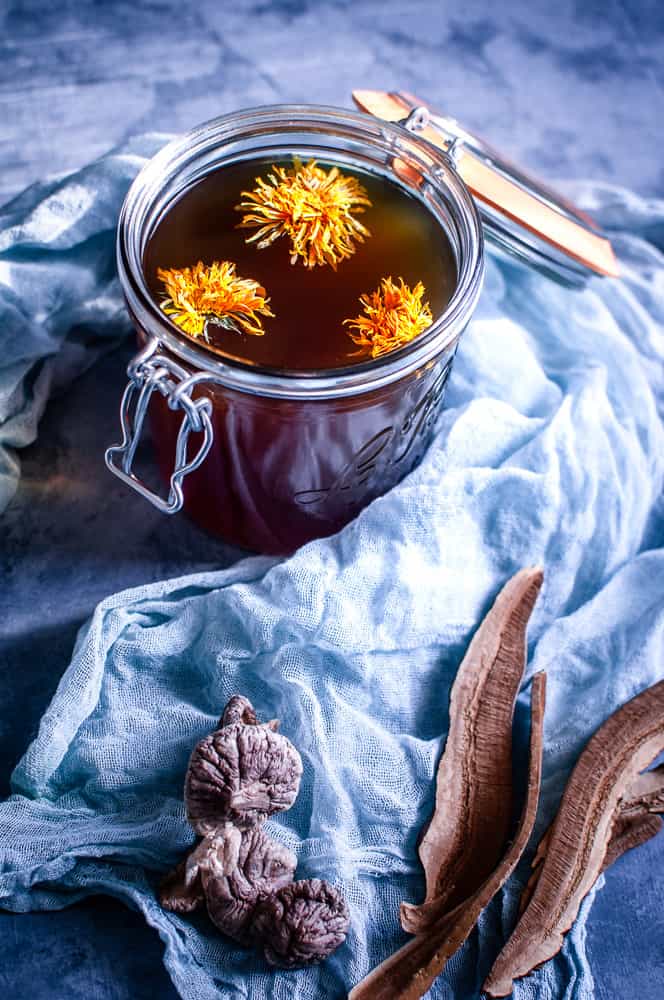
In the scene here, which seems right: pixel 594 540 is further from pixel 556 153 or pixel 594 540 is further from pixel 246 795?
pixel 556 153

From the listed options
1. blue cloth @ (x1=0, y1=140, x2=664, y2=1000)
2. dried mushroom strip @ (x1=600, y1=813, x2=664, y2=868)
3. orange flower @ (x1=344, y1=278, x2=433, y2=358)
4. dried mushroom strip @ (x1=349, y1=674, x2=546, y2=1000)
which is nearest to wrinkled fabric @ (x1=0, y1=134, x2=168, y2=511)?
blue cloth @ (x1=0, y1=140, x2=664, y2=1000)

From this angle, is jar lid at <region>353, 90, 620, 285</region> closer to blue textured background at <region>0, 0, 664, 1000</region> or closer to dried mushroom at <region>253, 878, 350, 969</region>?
blue textured background at <region>0, 0, 664, 1000</region>

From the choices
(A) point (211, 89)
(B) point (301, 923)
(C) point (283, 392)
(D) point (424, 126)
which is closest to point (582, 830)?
(B) point (301, 923)

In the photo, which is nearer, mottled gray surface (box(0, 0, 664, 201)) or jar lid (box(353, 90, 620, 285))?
jar lid (box(353, 90, 620, 285))

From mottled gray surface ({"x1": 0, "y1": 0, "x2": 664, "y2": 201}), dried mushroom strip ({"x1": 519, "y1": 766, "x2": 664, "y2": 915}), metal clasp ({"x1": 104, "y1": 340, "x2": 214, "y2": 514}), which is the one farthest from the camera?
mottled gray surface ({"x1": 0, "y1": 0, "x2": 664, "y2": 201})

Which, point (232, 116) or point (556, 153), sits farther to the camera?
point (556, 153)

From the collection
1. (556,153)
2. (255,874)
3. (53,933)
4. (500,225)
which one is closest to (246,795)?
(255,874)
